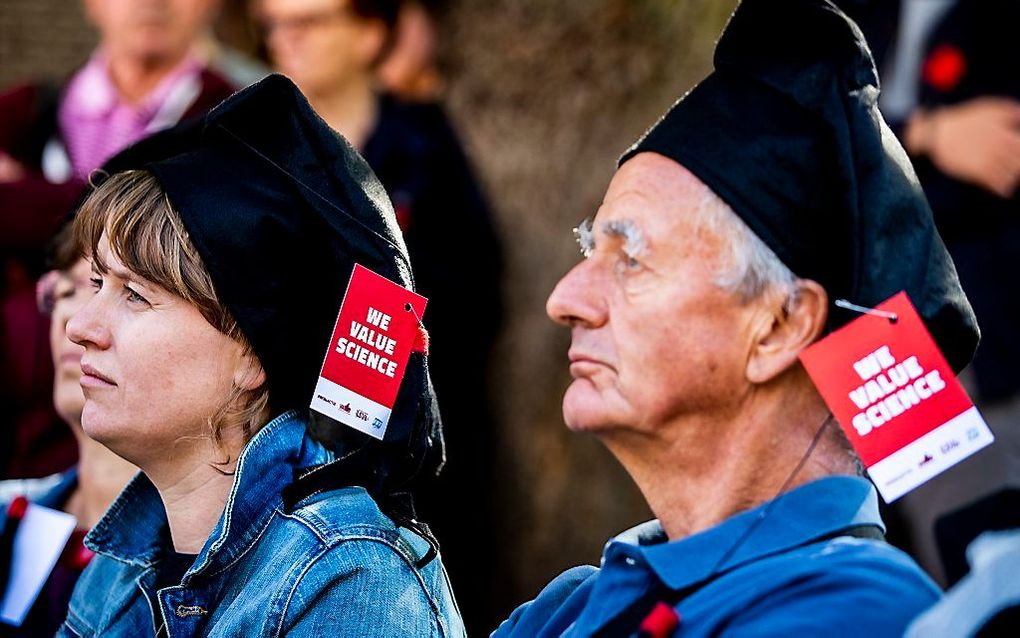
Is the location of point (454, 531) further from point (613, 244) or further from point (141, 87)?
point (613, 244)

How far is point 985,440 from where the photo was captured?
2.05 meters

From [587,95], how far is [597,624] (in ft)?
11.9

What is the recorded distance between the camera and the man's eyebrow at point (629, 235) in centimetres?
222

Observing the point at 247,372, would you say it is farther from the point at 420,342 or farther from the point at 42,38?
the point at 42,38

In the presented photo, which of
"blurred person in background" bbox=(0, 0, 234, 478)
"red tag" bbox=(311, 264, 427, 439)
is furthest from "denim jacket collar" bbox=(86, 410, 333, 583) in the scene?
"blurred person in background" bbox=(0, 0, 234, 478)

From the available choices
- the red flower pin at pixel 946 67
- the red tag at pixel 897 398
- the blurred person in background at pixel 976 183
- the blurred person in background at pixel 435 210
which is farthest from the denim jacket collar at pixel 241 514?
the red flower pin at pixel 946 67

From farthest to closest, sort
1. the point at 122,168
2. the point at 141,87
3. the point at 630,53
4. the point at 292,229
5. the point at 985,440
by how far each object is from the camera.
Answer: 1. the point at 630,53
2. the point at 141,87
3. the point at 122,168
4. the point at 292,229
5. the point at 985,440

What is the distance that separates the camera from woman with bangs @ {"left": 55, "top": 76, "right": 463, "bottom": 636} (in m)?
2.54

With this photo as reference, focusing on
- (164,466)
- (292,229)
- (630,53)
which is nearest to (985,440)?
(292,229)

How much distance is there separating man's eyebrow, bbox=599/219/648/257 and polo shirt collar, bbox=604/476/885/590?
46cm

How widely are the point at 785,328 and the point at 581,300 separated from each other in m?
0.34

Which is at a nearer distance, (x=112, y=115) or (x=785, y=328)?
(x=785, y=328)

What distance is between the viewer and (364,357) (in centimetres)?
256

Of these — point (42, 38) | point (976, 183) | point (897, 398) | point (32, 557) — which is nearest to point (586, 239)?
point (897, 398)
